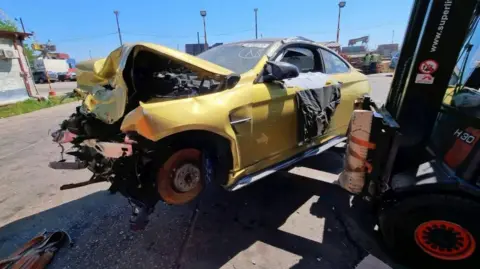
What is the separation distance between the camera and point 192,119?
2.15 metres

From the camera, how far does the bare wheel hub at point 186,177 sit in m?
2.36

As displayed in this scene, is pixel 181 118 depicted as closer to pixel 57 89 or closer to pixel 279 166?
pixel 279 166

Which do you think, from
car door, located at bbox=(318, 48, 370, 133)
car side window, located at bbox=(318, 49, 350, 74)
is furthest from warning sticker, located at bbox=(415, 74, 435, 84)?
car side window, located at bbox=(318, 49, 350, 74)

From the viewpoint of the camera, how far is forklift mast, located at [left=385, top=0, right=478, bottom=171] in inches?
77.1

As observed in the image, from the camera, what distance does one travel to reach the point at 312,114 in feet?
10.2

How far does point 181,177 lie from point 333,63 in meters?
2.89

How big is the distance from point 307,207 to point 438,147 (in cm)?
150

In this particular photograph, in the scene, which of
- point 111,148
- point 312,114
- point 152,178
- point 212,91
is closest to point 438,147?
point 312,114

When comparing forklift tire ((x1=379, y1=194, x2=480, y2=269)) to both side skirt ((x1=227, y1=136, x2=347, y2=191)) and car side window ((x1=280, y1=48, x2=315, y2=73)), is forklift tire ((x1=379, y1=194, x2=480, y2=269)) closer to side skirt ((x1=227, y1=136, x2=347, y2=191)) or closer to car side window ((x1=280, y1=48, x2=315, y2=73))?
side skirt ((x1=227, y1=136, x2=347, y2=191))

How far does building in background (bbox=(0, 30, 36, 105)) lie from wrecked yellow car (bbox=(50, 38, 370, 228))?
12.6m

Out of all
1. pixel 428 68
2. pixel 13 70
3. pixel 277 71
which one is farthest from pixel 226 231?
pixel 13 70

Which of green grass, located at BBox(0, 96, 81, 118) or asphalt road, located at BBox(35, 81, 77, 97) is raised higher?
green grass, located at BBox(0, 96, 81, 118)

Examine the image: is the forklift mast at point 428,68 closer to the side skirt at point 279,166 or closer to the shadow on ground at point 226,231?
the shadow on ground at point 226,231

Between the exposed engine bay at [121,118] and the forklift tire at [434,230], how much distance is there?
166cm
